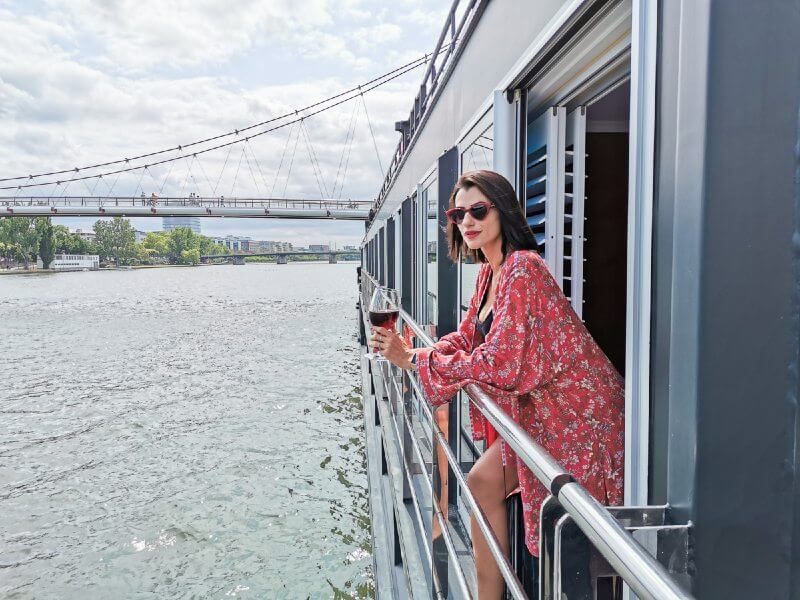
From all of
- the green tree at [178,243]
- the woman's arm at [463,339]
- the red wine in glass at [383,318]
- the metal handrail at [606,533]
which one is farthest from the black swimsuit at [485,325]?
the green tree at [178,243]

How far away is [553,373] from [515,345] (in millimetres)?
140

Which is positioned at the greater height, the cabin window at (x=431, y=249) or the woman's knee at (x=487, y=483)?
the cabin window at (x=431, y=249)

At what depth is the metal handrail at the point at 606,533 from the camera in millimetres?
638

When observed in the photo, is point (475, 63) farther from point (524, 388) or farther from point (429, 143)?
point (524, 388)

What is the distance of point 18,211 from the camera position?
43062 mm

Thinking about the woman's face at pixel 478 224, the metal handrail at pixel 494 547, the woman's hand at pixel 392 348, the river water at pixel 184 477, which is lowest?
the river water at pixel 184 477

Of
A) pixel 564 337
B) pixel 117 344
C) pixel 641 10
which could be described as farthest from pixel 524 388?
pixel 117 344

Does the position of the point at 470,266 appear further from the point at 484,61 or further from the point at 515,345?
the point at 515,345

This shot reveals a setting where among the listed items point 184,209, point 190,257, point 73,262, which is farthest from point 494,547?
point 190,257

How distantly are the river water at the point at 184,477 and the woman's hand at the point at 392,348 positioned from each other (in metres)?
3.17

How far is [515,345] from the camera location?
138 centimetres

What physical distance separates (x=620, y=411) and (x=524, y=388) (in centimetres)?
26

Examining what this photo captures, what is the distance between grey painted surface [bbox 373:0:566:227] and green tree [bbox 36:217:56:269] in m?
85.6

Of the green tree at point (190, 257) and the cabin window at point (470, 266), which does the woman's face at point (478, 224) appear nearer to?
the cabin window at point (470, 266)
